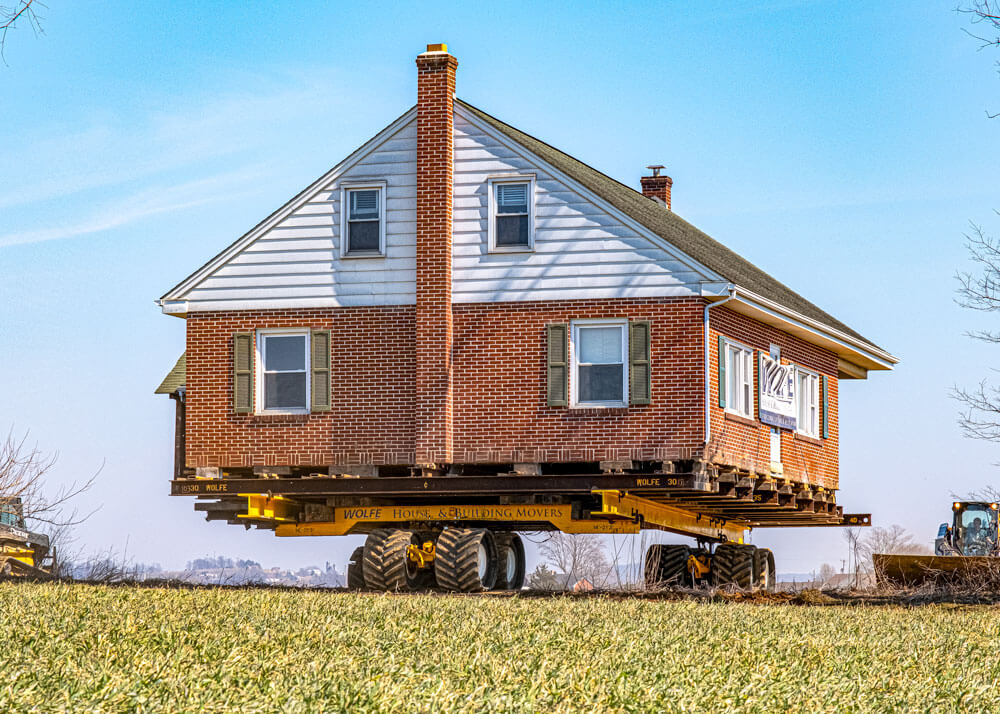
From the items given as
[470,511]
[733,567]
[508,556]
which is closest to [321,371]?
[470,511]

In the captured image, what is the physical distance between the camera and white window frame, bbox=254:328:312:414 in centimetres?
2441

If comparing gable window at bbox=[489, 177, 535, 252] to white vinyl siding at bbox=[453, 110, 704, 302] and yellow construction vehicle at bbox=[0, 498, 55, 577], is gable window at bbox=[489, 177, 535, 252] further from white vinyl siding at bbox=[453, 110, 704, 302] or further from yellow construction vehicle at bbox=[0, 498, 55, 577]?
yellow construction vehicle at bbox=[0, 498, 55, 577]

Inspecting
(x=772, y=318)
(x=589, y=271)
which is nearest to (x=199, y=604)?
(x=589, y=271)

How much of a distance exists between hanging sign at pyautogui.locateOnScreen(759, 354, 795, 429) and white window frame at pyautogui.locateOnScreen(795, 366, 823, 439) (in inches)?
12.2

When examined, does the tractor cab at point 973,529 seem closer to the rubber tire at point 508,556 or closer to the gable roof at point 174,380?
the rubber tire at point 508,556

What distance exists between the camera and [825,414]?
29203 millimetres

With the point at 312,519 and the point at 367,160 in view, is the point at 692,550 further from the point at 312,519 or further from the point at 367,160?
the point at 367,160

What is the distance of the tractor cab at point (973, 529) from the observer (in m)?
35.0

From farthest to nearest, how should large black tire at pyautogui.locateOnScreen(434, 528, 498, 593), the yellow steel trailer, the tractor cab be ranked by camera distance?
the tractor cab, the yellow steel trailer, large black tire at pyautogui.locateOnScreen(434, 528, 498, 593)

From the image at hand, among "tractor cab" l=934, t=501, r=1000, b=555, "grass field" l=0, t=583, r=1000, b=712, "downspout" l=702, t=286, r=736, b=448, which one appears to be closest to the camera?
"grass field" l=0, t=583, r=1000, b=712

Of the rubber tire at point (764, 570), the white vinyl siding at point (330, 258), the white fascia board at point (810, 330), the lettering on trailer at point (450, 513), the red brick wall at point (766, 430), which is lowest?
the rubber tire at point (764, 570)

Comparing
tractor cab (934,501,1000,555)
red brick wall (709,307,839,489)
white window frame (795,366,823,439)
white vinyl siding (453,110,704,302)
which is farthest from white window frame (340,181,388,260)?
tractor cab (934,501,1000,555)

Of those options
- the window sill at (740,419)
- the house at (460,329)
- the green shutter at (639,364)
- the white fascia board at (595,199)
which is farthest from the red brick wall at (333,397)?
the window sill at (740,419)

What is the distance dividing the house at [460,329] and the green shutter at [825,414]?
12.1 feet
